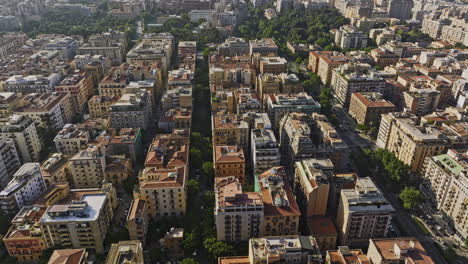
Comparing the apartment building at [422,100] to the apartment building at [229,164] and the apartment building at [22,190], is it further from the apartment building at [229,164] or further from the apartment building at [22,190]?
the apartment building at [22,190]

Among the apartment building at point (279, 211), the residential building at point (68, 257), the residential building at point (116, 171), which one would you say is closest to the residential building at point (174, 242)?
the residential building at point (68, 257)

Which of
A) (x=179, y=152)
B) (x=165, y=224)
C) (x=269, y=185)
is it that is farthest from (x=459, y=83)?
(x=165, y=224)

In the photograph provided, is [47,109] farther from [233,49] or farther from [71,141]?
[233,49]

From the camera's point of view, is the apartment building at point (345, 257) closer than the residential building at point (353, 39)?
Yes

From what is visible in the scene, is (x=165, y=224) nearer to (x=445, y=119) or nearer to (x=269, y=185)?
(x=269, y=185)

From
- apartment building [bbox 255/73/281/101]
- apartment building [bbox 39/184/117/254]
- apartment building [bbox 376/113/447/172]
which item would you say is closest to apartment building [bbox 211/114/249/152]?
apartment building [bbox 255/73/281/101]

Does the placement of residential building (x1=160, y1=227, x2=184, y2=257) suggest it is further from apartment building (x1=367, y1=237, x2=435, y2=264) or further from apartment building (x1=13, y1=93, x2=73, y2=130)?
apartment building (x1=13, y1=93, x2=73, y2=130)
